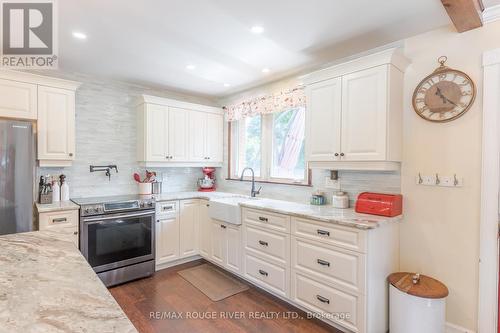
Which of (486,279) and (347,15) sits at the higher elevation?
(347,15)

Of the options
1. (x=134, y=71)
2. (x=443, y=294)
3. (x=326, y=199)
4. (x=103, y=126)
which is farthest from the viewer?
(x=103, y=126)

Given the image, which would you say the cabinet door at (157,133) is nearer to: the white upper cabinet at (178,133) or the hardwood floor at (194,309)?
the white upper cabinet at (178,133)

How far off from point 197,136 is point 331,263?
8.76ft

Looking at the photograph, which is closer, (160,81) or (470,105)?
(470,105)

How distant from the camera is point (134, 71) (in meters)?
3.21

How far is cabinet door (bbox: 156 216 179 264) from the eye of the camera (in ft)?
11.0

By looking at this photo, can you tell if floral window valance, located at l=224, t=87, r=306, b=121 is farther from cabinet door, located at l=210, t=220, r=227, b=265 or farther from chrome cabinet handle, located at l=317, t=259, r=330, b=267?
chrome cabinet handle, located at l=317, t=259, r=330, b=267

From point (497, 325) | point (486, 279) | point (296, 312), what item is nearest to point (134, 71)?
point (296, 312)

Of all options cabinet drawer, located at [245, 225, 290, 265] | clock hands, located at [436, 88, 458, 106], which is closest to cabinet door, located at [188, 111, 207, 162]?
cabinet drawer, located at [245, 225, 290, 265]

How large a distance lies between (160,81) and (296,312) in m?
3.16

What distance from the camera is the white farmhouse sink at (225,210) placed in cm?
303

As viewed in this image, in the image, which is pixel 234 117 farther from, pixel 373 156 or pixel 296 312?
pixel 296 312

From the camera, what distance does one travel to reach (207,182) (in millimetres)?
4305

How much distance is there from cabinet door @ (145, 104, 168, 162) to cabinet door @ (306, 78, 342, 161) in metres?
2.01
